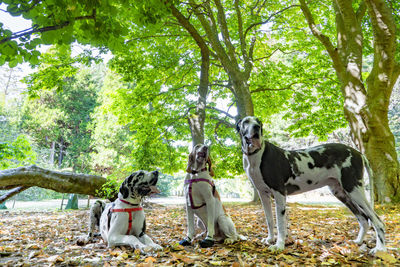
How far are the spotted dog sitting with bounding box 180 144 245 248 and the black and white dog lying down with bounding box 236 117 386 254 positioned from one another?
2.28 feet

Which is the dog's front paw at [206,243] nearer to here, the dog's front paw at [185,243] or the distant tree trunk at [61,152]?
the dog's front paw at [185,243]

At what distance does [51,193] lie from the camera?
32.6m

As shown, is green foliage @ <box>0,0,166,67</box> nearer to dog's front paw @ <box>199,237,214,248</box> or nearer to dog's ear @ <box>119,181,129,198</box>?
dog's ear @ <box>119,181,129,198</box>

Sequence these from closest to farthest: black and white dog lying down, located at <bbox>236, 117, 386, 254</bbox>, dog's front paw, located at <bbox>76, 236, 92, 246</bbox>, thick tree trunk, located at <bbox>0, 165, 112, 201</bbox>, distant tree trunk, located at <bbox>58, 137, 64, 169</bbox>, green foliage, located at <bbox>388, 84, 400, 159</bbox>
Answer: black and white dog lying down, located at <bbox>236, 117, 386, 254</bbox> < dog's front paw, located at <bbox>76, 236, 92, 246</bbox> < thick tree trunk, located at <bbox>0, 165, 112, 201</bbox> < green foliage, located at <bbox>388, 84, 400, 159</bbox> < distant tree trunk, located at <bbox>58, 137, 64, 169</bbox>

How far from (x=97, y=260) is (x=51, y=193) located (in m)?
34.9

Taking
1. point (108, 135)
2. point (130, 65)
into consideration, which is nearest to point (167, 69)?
point (130, 65)

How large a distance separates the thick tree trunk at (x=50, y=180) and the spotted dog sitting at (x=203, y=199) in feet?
21.4

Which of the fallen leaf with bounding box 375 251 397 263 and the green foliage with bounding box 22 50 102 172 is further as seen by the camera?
the green foliage with bounding box 22 50 102 172

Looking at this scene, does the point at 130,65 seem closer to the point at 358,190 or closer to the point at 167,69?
the point at 167,69

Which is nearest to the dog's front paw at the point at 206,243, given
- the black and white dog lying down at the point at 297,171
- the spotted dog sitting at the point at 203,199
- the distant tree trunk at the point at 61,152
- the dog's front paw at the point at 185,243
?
the spotted dog sitting at the point at 203,199

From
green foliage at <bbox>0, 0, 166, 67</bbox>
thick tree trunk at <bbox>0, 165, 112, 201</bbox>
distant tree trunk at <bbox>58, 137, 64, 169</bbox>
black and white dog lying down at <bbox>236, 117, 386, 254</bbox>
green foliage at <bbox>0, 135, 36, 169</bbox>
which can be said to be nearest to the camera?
green foliage at <bbox>0, 0, 166, 67</bbox>

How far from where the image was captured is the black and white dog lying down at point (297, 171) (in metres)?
3.66

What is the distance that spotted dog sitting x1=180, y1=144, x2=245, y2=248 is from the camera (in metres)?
4.10

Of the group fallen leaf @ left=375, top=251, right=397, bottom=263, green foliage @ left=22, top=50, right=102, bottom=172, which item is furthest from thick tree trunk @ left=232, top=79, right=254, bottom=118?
green foliage @ left=22, top=50, right=102, bottom=172
